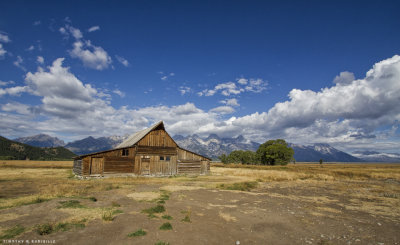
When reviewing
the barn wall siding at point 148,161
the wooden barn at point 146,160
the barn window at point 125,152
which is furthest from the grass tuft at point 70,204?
the barn window at point 125,152

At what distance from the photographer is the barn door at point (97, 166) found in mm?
32219

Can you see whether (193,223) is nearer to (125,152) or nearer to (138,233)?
(138,233)

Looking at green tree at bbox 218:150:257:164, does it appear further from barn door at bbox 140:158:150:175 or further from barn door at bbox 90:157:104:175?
barn door at bbox 90:157:104:175

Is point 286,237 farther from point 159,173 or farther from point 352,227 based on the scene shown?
point 159,173

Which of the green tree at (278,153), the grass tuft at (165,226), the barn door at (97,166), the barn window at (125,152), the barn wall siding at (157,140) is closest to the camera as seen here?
the grass tuft at (165,226)

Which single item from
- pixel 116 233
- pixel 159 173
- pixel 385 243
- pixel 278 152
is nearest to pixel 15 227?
pixel 116 233

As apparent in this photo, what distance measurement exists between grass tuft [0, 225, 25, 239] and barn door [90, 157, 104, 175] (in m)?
25.3

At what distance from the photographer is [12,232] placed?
8.08 m

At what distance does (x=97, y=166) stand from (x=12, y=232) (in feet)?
86.1

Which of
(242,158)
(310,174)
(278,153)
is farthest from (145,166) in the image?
(242,158)

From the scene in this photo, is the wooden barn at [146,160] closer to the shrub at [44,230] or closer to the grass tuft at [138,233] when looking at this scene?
the shrub at [44,230]

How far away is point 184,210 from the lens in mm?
12672

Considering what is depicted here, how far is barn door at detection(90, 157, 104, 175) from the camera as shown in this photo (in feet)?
106

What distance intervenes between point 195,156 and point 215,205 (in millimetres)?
27036
